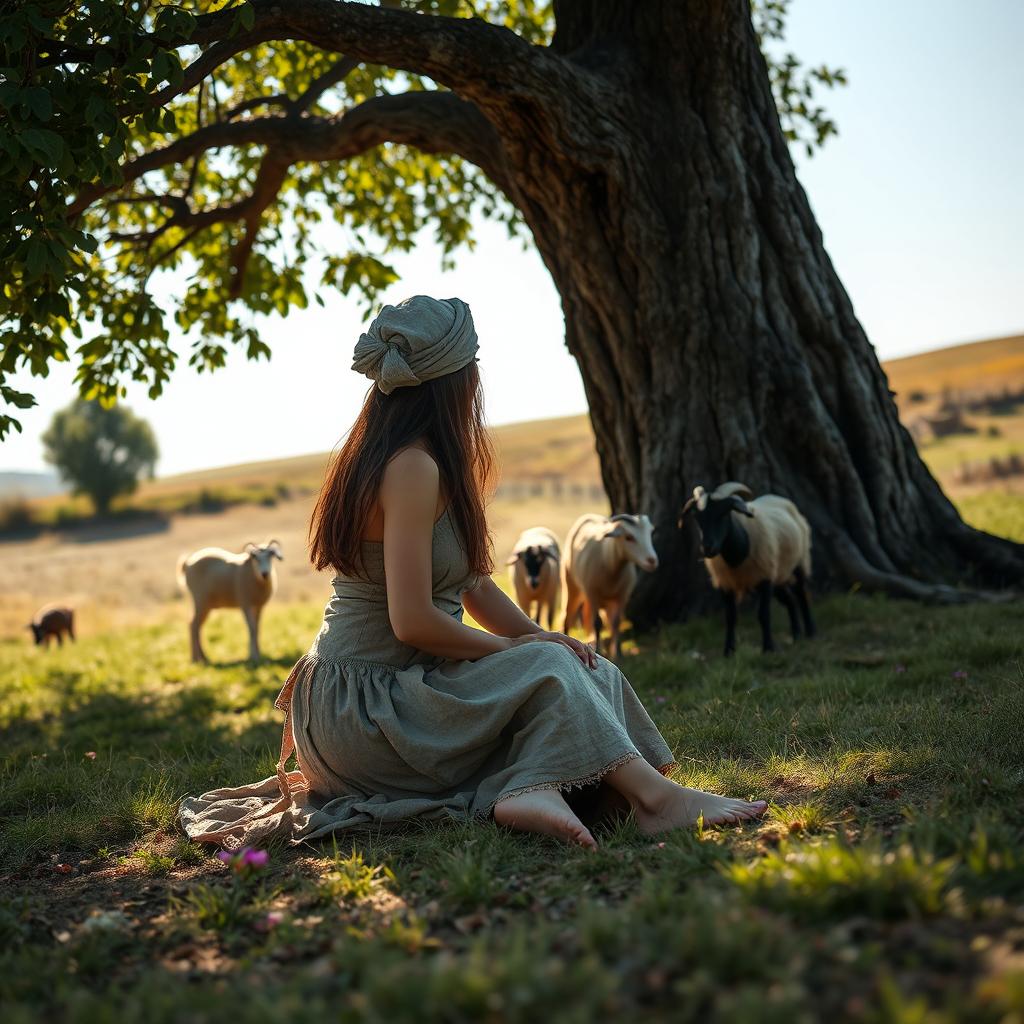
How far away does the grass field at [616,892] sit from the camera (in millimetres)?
2479

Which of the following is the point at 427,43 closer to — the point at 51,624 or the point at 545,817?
the point at 545,817

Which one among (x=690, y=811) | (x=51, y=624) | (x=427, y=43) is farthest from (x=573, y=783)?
(x=51, y=624)

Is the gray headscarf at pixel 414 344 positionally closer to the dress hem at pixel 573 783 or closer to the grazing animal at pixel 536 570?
the dress hem at pixel 573 783

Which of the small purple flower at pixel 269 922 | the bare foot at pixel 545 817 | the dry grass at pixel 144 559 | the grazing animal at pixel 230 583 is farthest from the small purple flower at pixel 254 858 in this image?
the dry grass at pixel 144 559

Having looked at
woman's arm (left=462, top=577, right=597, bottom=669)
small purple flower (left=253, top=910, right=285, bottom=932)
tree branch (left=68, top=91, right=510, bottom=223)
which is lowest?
small purple flower (left=253, top=910, right=285, bottom=932)

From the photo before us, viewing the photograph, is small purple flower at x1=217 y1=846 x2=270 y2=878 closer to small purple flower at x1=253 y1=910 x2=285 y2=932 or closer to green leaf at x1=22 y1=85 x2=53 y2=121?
small purple flower at x1=253 y1=910 x2=285 y2=932

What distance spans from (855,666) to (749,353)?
3630 millimetres

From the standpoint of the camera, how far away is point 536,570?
10.5 metres

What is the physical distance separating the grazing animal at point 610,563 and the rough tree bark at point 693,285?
0.57 meters

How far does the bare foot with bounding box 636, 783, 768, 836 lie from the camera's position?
13.7ft

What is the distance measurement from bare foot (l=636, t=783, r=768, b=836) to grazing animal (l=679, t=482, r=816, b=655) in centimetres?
442

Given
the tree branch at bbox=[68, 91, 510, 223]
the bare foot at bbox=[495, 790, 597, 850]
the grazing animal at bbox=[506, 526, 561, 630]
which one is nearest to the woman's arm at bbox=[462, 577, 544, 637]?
the bare foot at bbox=[495, 790, 597, 850]

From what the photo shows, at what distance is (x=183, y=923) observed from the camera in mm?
3600

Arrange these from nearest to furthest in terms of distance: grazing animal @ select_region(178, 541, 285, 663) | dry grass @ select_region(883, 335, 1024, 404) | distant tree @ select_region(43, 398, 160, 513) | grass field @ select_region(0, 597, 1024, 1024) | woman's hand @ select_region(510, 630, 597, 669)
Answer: grass field @ select_region(0, 597, 1024, 1024) → woman's hand @ select_region(510, 630, 597, 669) → grazing animal @ select_region(178, 541, 285, 663) → dry grass @ select_region(883, 335, 1024, 404) → distant tree @ select_region(43, 398, 160, 513)
